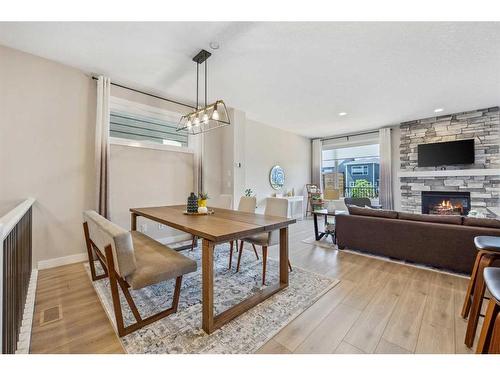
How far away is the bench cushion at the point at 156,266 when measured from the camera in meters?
1.53

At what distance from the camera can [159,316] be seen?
5.57 ft

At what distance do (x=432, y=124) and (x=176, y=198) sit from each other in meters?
5.94

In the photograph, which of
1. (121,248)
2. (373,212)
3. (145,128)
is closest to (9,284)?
(121,248)

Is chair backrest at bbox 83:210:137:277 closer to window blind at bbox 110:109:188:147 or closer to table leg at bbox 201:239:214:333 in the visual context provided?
table leg at bbox 201:239:214:333

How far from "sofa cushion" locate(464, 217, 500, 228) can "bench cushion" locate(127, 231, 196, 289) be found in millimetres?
2968

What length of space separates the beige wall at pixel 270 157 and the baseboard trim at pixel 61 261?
3090 mm

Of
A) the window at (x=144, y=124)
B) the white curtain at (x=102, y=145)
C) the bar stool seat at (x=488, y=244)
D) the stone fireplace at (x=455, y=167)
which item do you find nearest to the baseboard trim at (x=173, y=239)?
the white curtain at (x=102, y=145)

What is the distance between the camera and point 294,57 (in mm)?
2586

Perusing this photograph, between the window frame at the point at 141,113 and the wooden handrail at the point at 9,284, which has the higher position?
the window frame at the point at 141,113

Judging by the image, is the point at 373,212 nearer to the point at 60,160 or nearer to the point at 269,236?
the point at 269,236

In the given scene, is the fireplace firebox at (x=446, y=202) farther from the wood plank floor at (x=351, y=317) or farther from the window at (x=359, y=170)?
the wood plank floor at (x=351, y=317)

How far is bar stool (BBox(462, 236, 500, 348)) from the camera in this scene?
139cm

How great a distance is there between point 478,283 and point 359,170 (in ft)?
18.7

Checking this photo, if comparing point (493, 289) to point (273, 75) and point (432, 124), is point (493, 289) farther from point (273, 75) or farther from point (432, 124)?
point (432, 124)
